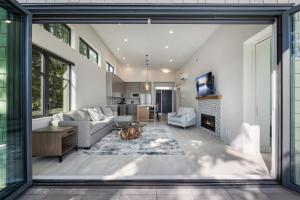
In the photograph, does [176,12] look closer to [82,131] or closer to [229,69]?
[229,69]

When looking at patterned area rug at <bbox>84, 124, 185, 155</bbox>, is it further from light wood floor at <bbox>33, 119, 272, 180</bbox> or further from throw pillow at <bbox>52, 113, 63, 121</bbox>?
throw pillow at <bbox>52, 113, 63, 121</bbox>

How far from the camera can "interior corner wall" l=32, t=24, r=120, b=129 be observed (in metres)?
3.62

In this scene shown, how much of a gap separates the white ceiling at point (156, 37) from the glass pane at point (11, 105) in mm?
3579

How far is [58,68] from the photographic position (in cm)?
452

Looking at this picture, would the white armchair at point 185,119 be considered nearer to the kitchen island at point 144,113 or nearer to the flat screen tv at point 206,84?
the flat screen tv at point 206,84

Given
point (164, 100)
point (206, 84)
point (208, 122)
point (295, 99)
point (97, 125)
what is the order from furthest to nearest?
1. point (164, 100)
2. point (208, 122)
3. point (206, 84)
4. point (97, 125)
5. point (295, 99)

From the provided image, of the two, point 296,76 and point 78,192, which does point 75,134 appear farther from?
point 296,76

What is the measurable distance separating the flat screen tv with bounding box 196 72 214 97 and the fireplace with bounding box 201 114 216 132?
0.80m

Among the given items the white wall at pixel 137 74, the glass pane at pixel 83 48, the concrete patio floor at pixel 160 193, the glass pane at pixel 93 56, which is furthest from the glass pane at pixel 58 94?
the white wall at pixel 137 74

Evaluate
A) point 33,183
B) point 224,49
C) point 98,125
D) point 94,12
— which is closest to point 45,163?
point 33,183

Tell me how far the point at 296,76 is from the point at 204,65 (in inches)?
173

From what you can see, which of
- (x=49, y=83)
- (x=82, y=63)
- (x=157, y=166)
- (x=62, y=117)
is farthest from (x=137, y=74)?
(x=157, y=166)

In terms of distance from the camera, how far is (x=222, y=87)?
4848mm

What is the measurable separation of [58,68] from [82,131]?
186cm
